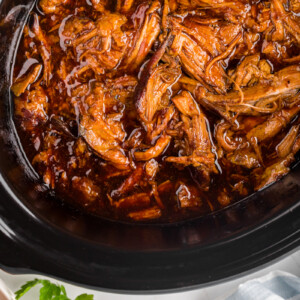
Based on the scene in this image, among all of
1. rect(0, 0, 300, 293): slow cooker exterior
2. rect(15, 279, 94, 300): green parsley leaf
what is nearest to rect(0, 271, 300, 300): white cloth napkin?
rect(15, 279, 94, 300): green parsley leaf

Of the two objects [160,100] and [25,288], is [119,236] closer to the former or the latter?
[25,288]

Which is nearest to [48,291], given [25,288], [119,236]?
[25,288]

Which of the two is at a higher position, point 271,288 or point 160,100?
point 160,100

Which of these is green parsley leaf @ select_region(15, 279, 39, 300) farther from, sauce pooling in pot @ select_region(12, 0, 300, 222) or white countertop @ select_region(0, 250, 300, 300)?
sauce pooling in pot @ select_region(12, 0, 300, 222)

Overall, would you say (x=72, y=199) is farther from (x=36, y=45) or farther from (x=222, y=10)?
(x=222, y=10)

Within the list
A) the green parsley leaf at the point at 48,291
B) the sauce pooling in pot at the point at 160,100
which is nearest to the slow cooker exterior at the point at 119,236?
the sauce pooling in pot at the point at 160,100

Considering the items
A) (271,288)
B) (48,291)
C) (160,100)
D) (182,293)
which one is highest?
(160,100)

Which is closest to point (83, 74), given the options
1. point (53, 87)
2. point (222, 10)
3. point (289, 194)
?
point (53, 87)
